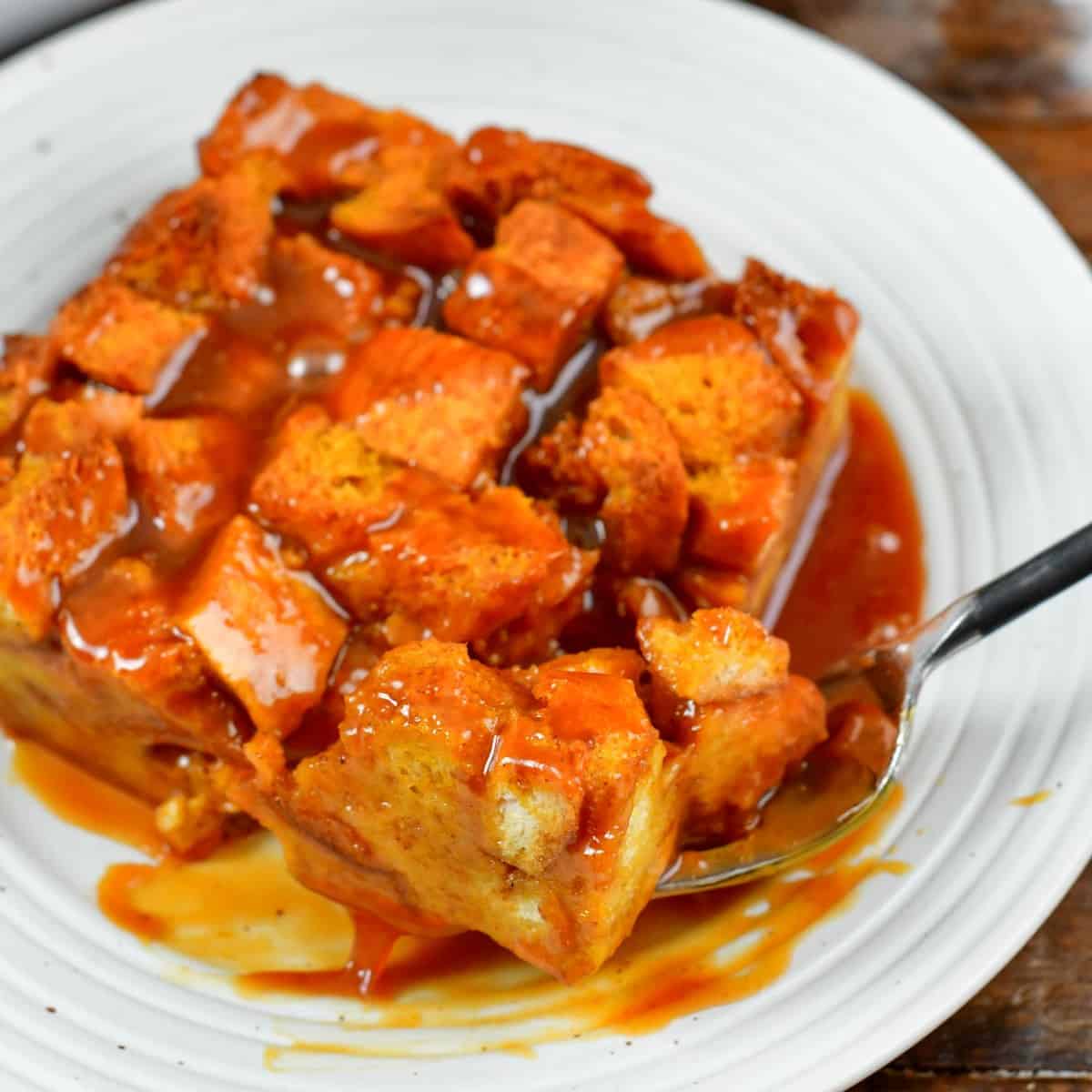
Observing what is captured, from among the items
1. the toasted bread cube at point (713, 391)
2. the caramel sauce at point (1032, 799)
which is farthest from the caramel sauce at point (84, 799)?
the caramel sauce at point (1032, 799)

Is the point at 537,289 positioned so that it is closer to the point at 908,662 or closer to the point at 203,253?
the point at 203,253

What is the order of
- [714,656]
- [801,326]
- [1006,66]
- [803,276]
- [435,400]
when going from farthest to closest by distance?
1. [1006,66]
2. [803,276]
3. [801,326]
4. [435,400]
5. [714,656]

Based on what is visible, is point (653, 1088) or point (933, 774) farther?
point (933, 774)

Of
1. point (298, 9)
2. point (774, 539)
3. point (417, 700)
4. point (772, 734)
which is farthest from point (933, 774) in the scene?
point (298, 9)

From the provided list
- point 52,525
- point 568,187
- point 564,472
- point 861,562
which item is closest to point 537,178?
point 568,187

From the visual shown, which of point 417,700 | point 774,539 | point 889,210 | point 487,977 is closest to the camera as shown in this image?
point 417,700

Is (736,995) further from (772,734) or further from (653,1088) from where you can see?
(772,734)
